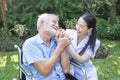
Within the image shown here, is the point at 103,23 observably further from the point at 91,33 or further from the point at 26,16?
the point at 91,33

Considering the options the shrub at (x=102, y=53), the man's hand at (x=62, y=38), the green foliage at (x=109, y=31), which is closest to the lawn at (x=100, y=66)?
the shrub at (x=102, y=53)

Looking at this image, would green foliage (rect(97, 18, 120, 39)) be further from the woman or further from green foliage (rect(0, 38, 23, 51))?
the woman

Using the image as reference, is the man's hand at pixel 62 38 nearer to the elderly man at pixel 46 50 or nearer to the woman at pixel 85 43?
the elderly man at pixel 46 50

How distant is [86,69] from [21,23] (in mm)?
4599

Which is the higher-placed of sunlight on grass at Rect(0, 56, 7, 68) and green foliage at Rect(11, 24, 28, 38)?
green foliage at Rect(11, 24, 28, 38)

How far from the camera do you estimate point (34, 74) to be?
3.15 meters

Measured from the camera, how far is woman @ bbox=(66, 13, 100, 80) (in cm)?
331

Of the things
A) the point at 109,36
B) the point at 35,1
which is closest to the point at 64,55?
the point at 109,36

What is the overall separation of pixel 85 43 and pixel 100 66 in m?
2.15

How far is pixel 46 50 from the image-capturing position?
3172 millimetres

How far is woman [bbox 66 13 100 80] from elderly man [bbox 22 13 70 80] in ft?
0.63

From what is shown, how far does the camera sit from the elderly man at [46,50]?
3.05 meters

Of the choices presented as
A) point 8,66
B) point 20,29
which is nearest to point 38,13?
point 20,29

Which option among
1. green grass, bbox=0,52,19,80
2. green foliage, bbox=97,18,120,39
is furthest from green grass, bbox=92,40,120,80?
green grass, bbox=0,52,19,80
